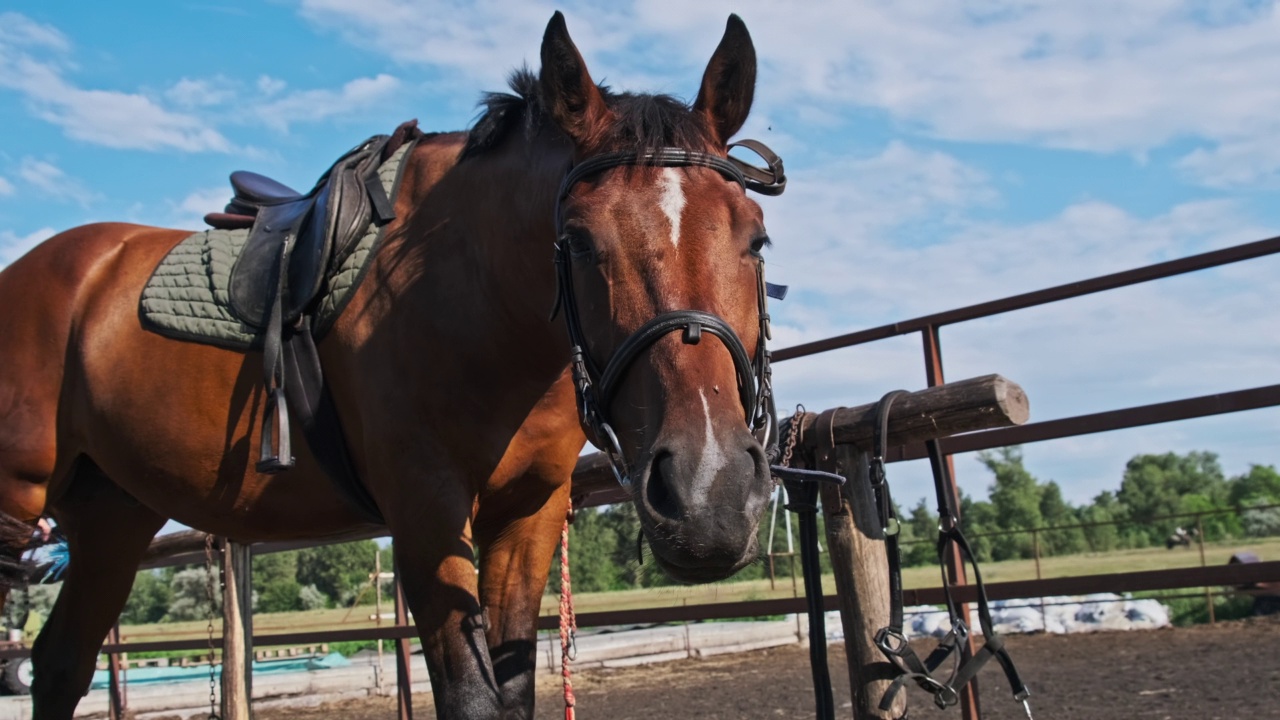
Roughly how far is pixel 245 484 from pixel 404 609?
4159mm

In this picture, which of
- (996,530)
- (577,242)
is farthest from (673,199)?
(996,530)

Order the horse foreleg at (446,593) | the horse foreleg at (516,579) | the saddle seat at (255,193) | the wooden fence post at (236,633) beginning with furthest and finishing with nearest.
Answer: the wooden fence post at (236,633) < the saddle seat at (255,193) < the horse foreleg at (516,579) < the horse foreleg at (446,593)

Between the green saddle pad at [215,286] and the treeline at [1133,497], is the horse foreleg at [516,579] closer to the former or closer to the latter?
the green saddle pad at [215,286]

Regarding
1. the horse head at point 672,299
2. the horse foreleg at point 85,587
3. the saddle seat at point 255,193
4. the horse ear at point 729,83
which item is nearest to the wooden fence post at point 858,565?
the horse head at point 672,299

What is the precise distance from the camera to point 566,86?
2.33 meters

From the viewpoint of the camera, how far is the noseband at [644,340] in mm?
1914

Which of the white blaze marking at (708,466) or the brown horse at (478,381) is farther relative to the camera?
the brown horse at (478,381)

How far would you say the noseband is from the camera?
75.4 inches

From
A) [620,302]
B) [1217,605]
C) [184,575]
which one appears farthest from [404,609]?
[184,575]

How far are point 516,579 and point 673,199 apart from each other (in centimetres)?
125

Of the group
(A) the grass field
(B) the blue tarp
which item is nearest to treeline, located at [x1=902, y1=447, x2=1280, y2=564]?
(A) the grass field

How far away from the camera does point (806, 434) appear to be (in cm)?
297

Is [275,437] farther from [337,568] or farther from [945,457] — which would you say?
[337,568]

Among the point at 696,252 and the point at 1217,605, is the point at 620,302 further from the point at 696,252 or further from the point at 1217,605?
the point at 1217,605
